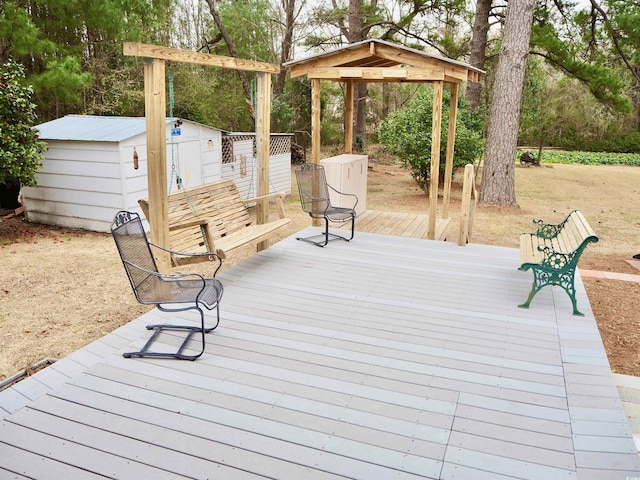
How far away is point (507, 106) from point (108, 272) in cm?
856

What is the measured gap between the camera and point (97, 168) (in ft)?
29.9

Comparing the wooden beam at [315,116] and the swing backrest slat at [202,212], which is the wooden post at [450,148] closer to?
the wooden beam at [315,116]

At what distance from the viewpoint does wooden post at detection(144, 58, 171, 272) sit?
4484 mm

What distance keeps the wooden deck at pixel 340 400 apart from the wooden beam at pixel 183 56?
2.06 metres

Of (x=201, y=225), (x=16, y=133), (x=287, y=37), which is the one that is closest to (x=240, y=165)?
(x=16, y=133)

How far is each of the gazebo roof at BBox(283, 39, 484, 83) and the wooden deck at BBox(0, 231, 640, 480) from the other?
331cm

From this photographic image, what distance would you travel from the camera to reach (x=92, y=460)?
262 centimetres

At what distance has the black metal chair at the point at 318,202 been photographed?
688 centimetres

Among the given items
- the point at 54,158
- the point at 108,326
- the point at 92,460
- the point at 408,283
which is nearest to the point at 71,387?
the point at 92,460

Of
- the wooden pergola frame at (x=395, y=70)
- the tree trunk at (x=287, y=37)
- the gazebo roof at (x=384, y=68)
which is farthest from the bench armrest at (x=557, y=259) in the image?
the tree trunk at (x=287, y=37)

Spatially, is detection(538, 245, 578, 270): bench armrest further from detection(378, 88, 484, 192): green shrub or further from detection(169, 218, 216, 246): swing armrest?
detection(378, 88, 484, 192): green shrub

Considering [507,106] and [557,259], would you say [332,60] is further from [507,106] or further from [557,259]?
[507,106]

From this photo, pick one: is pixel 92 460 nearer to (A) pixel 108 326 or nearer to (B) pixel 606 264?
(A) pixel 108 326

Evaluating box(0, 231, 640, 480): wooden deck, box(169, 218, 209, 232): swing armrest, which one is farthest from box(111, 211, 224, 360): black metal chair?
box(169, 218, 209, 232): swing armrest
